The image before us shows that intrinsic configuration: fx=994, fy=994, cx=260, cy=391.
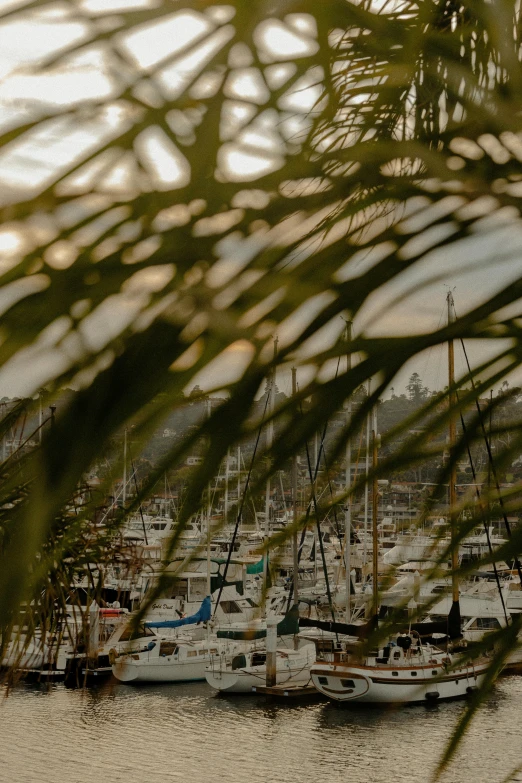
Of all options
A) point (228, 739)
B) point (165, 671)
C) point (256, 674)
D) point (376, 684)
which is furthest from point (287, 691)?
point (165, 671)

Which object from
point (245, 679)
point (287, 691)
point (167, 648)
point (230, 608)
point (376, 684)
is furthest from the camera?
point (230, 608)

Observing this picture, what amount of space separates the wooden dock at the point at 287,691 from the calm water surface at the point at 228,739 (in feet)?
0.55

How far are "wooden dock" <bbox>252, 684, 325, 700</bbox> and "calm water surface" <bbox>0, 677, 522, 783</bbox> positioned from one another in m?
0.17

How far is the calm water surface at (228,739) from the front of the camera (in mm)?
9719

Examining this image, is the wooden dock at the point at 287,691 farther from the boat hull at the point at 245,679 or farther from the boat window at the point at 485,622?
the boat window at the point at 485,622

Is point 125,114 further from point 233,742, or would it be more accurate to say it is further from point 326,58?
point 233,742

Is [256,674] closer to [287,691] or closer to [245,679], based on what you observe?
[245,679]

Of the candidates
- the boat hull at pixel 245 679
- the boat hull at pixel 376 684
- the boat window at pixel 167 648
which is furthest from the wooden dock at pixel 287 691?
the boat window at pixel 167 648

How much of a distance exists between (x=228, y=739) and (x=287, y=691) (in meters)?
1.51

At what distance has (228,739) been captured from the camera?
10.8 m

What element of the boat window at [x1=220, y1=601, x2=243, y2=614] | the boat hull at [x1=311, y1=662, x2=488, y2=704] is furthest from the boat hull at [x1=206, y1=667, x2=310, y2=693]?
the boat window at [x1=220, y1=601, x2=243, y2=614]

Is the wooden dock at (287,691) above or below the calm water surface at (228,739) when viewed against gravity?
above

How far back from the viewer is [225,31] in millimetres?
278

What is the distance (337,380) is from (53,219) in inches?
3.6
